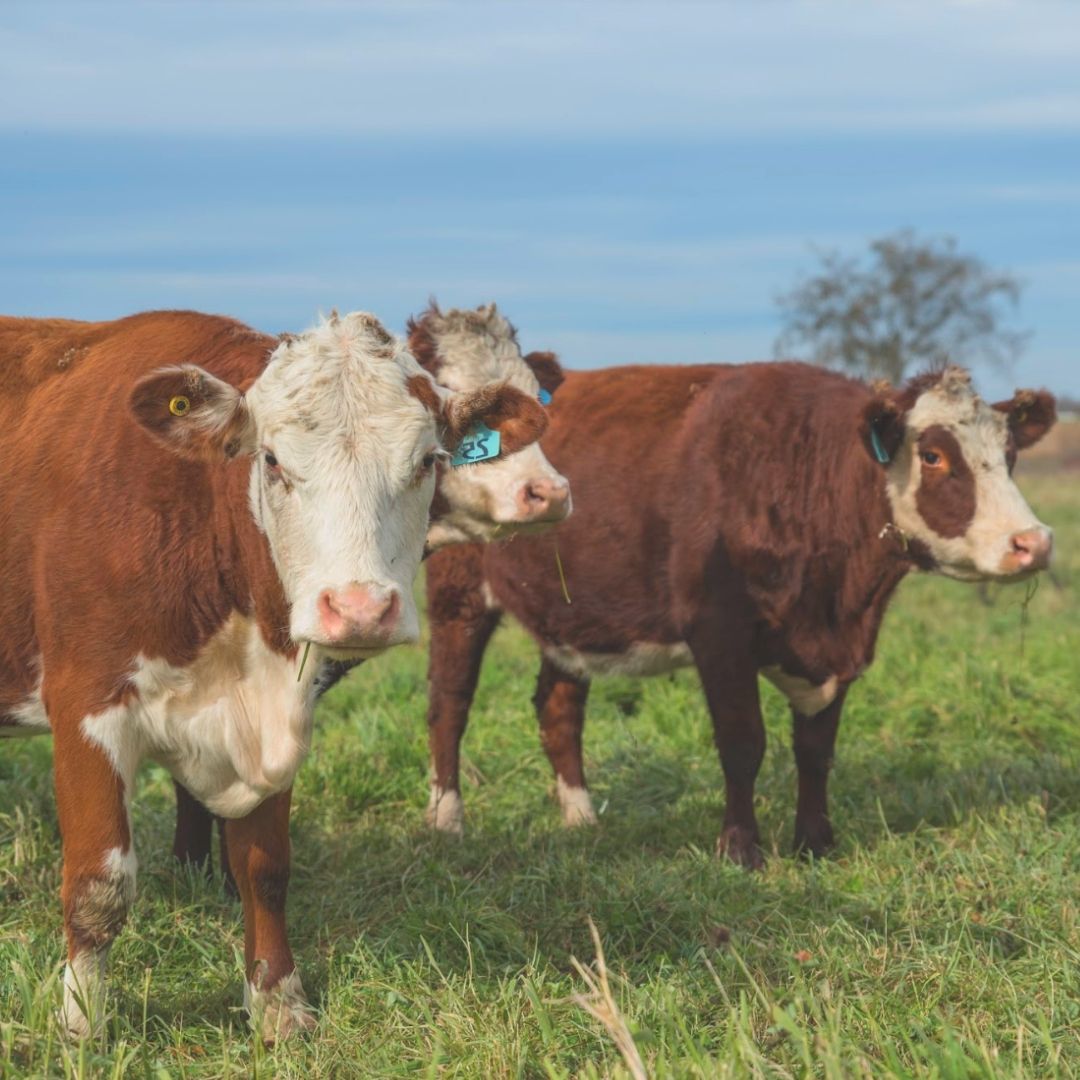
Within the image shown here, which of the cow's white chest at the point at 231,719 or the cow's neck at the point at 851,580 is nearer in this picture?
the cow's white chest at the point at 231,719

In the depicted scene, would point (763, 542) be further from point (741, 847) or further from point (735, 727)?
point (741, 847)

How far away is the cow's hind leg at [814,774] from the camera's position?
6574 millimetres

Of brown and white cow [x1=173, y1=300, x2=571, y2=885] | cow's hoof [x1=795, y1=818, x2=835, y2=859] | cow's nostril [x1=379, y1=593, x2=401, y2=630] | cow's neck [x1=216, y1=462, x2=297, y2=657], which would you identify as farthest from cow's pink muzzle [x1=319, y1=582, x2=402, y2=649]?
cow's hoof [x1=795, y1=818, x2=835, y2=859]

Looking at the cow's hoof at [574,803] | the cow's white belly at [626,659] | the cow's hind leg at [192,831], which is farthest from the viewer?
the cow's white belly at [626,659]

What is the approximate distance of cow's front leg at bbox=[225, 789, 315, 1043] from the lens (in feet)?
14.6

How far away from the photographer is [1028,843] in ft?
19.6

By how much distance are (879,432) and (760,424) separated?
0.60 metres

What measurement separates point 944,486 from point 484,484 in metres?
2.08

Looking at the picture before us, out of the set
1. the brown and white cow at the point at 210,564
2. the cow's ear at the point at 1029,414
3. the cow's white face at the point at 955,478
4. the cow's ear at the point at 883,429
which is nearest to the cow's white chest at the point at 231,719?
the brown and white cow at the point at 210,564

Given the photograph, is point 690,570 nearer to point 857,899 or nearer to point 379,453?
point 857,899

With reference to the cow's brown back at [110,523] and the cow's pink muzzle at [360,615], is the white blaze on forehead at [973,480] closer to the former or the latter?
the cow's brown back at [110,523]

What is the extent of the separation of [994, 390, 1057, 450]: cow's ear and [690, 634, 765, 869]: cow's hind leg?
168cm

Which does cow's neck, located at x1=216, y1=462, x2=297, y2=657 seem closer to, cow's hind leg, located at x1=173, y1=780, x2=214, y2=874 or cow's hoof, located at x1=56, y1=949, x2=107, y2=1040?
cow's hoof, located at x1=56, y1=949, x2=107, y2=1040

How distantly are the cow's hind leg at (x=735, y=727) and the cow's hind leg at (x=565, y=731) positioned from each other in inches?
33.7
